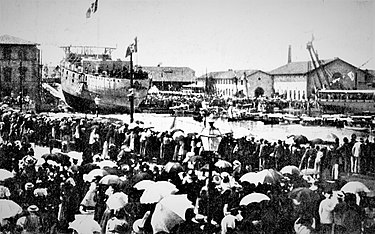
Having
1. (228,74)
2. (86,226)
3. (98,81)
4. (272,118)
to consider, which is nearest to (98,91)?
(98,81)

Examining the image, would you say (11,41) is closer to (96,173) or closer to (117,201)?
(96,173)

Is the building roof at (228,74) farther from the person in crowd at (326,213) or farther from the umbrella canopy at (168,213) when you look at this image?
the umbrella canopy at (168,213)

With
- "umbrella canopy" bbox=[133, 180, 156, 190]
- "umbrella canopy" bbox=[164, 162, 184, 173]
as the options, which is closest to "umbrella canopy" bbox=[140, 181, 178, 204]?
"umbrella canopy" bbox=[133, 180, 156, 190]

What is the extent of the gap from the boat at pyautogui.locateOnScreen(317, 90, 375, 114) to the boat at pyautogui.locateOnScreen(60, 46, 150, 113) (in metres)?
2.58

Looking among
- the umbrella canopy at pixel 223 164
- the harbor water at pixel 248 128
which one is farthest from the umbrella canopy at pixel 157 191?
the harbor water at pixel 248 128

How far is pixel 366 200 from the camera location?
4957 mm

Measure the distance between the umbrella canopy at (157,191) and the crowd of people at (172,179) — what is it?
0.11 meters

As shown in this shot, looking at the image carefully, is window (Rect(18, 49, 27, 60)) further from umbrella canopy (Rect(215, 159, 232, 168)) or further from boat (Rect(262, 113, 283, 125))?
boat (Rect(262, 113, 283, 125))

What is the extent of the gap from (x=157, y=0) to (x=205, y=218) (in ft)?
9.33

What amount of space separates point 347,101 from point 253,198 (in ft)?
6.72

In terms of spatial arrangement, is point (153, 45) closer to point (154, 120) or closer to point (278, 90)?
point (154, 120)

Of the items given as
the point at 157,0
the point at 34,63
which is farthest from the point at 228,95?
the point at 34,63

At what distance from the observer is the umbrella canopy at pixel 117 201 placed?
4.38 metres

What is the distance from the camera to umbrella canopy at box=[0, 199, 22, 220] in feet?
15.9
